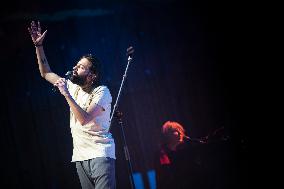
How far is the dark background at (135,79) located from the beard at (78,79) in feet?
5.63

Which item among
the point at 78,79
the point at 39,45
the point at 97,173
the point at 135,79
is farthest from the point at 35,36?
the point at 135,79

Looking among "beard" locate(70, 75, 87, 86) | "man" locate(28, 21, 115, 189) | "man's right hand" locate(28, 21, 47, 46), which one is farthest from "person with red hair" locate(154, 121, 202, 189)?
"man's right hand" locate(28, 21, 47, 46)

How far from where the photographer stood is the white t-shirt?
120 inches

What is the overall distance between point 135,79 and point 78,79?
2988 mm

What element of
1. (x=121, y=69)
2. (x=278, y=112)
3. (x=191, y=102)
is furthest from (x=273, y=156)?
(x=121, y=69)

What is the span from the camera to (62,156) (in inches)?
217

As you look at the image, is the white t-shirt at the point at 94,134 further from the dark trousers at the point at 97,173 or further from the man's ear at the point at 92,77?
the man's ear at the point at 92,77

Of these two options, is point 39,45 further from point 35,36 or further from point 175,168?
point 175,168

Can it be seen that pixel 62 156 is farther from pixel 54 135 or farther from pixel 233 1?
pixel 233 1

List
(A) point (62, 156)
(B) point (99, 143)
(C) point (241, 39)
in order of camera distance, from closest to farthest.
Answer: (B) point (99, 143) → (A) point (62, 156) → (C) point (241, 39)

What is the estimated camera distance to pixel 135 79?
20.6 ft

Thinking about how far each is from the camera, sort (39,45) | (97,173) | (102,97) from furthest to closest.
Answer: (39,45), (102,97), (97,173)

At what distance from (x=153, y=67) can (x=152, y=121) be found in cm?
94

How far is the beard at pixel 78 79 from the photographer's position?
131 inches
